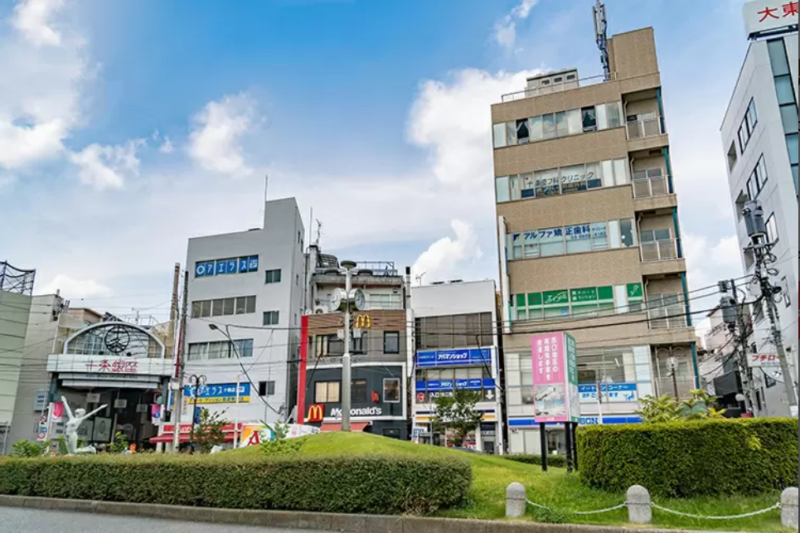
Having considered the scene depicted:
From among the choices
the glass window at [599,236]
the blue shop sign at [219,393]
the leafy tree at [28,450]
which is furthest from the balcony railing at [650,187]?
the leafy tree at [28,450]

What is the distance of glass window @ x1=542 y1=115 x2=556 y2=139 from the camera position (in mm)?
37688

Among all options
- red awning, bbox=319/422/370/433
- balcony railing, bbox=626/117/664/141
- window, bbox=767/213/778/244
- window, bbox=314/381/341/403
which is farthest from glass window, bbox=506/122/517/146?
red awning, bbox=319/422/370/433

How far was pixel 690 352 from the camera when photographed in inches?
1288

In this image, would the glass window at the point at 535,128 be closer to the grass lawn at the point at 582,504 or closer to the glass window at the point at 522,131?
the glass window at the point at 522,131

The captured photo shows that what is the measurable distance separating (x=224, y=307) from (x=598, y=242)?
28.3 metres

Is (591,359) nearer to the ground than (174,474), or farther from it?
farther from it

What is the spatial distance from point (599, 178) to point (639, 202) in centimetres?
268

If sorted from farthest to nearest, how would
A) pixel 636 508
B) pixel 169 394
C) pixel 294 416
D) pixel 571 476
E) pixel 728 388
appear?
pixel 728 388
pixel 169 394
pixel 294 416
pixel 571 476
pixel 636 508

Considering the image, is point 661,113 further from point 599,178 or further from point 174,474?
point 174,474

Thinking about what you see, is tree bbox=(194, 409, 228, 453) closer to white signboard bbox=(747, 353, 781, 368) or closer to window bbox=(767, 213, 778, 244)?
white signboard bbox=(747, 353, 781, 368)

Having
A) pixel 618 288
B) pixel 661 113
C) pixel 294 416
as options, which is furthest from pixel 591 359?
pixel 294 416

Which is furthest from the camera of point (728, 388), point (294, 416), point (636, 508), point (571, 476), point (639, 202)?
point (728, 388)

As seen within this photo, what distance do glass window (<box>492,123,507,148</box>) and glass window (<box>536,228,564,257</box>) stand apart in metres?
6.41

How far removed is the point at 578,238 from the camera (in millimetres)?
35469
